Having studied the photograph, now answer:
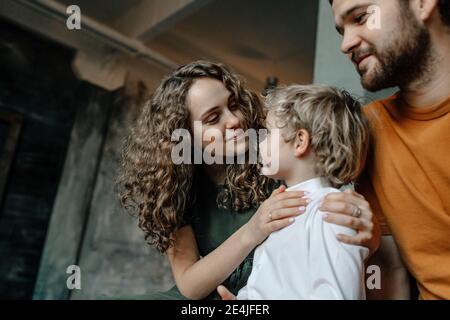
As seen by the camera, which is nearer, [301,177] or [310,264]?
[310,264]

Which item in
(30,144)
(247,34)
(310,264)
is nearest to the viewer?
(310,264)

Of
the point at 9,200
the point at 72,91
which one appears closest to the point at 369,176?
the point at 9,200

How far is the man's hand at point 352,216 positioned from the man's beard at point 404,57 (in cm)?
32

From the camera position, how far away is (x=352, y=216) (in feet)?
2.36

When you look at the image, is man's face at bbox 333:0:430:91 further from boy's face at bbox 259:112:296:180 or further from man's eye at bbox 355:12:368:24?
boy's face at bbox 259:112:296:180

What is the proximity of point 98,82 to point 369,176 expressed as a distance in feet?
8.95

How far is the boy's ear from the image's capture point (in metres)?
0.83

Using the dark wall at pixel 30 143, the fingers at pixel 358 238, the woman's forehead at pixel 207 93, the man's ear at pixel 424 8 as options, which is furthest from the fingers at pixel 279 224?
the dark wall at pixel 30 143

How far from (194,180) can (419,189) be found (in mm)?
598

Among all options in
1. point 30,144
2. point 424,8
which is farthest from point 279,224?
point 30,144

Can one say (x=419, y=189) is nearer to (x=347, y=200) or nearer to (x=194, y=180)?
(x=347, y=200)

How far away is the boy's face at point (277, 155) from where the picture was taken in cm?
86

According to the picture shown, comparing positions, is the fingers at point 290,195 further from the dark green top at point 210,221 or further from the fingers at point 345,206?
the dark green top at point 210,221

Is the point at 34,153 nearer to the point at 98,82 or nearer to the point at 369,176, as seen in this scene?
the point at 98,82
